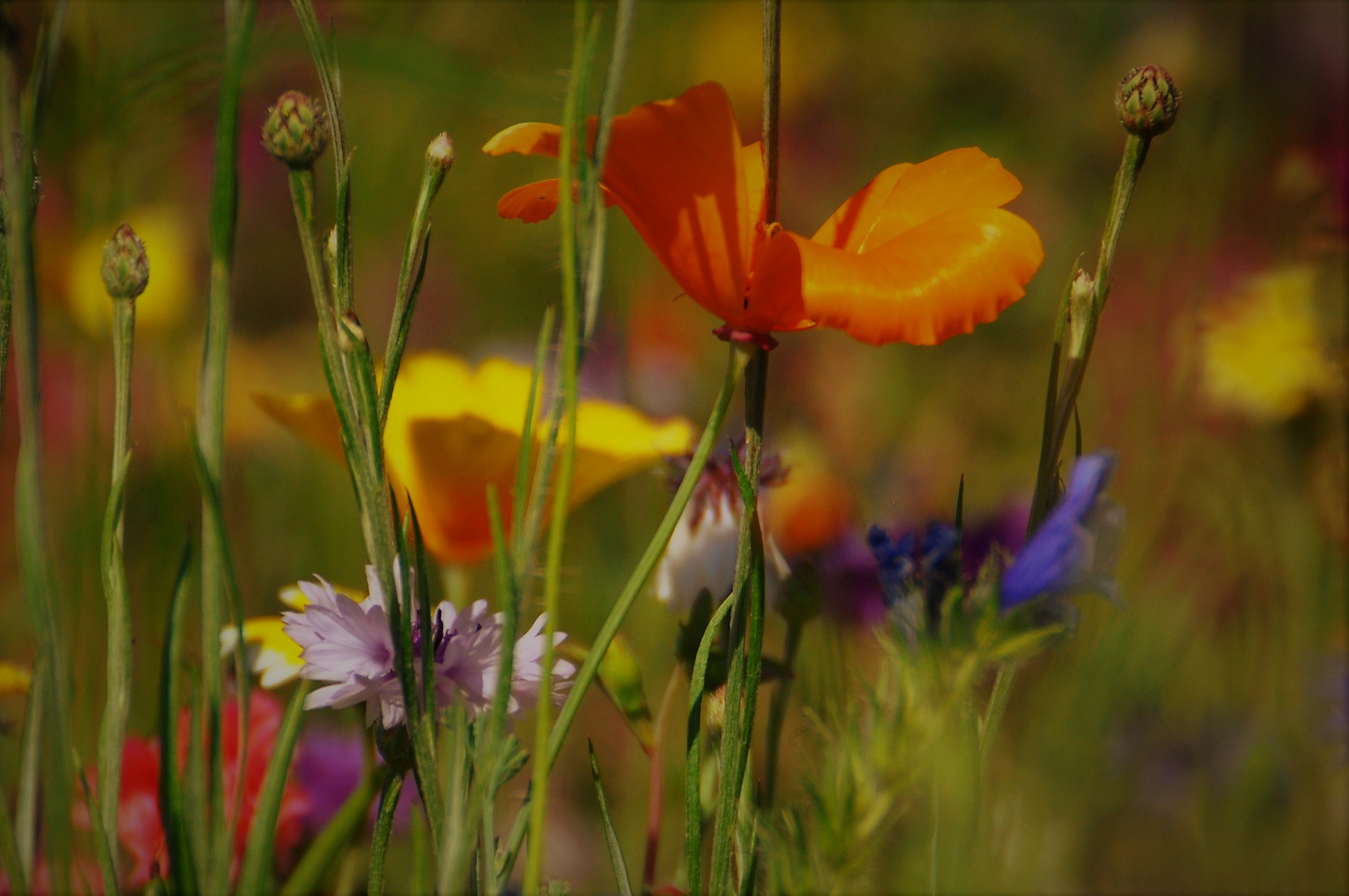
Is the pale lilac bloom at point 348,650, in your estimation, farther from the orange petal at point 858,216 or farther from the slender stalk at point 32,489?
the orange petal at point 858,216

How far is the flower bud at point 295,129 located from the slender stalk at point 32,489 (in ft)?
0.15

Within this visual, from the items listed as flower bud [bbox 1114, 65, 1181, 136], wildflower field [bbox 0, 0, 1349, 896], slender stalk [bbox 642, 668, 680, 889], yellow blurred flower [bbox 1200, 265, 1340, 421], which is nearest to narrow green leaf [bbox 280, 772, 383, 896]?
wildflower field [bbox 0, 0, 1349, 896]

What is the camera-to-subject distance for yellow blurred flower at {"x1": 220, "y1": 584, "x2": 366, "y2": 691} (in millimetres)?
308

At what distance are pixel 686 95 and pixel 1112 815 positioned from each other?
1.95ft

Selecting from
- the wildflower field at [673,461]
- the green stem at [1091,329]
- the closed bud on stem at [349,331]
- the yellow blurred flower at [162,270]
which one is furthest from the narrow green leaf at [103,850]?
the yellow blurred flower at [162,270]

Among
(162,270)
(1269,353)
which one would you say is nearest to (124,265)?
(1269,353)

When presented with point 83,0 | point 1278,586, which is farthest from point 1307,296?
point 83,0

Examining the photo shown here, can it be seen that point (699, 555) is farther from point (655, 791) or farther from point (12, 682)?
point (12, 682)

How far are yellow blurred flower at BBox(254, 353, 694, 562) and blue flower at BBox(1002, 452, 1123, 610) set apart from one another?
0.17 metres

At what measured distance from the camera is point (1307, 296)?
2.72 ft

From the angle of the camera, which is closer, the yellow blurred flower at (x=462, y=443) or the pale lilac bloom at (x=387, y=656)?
the pale lilac bloom at (x=387, y=656)

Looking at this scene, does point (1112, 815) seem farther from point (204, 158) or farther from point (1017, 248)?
point (204, 158)

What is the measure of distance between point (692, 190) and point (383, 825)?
0.56ft

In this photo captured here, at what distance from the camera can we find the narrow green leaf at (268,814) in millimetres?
219
